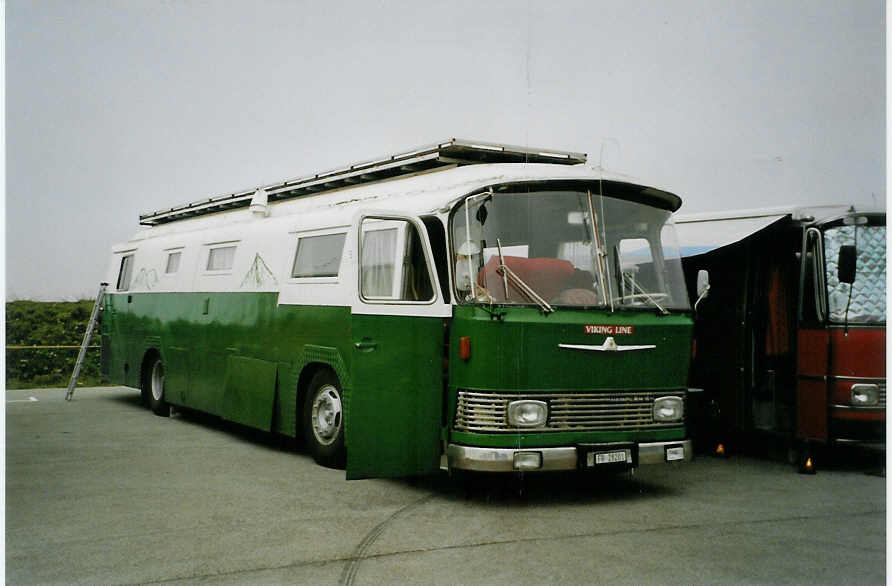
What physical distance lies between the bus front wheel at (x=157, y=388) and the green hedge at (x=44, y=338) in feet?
3.74

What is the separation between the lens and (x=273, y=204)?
1226 cm

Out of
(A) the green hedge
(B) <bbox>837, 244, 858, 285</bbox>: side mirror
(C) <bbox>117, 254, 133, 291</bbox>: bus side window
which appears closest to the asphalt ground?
(A) the green hedge

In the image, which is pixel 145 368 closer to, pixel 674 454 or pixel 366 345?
pixel 366 345

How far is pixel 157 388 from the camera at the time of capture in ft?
46.5

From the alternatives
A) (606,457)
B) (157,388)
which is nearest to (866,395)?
(606,457)

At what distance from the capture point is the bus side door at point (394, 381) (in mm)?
7516

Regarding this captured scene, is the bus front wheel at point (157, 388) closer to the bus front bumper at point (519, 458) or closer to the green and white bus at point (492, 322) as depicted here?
the green and white bus at point (492, 322)

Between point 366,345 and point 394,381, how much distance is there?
374 millimetres

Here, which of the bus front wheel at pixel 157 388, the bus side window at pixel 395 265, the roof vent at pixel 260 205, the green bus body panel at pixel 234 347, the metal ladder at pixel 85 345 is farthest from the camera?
the metal ladder at pixel 85 345

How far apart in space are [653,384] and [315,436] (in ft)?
11.6

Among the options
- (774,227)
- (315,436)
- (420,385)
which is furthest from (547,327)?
(774,227)

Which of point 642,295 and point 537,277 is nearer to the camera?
point 537,277

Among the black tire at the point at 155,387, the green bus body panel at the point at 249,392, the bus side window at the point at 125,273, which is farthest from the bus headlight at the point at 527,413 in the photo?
the bus side window at the point at 125,273

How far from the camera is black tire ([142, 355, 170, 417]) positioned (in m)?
14.0
